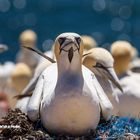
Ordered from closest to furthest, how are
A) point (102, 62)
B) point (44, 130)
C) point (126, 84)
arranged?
point (44, 130) < point (102, 62) < point (126, 84)

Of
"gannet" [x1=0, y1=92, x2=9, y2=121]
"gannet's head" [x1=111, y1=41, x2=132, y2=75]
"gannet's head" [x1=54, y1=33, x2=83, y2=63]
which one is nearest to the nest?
"gannet's head" [x1=54, y1=33, x2=83, y2=63]

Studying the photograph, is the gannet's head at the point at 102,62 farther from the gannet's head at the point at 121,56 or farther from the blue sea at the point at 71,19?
the blue sea at the point at 71,19

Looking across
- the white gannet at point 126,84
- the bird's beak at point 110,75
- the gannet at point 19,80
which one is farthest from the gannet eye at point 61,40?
the gannet at point 19,80

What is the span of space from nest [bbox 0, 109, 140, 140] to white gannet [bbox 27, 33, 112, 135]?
6cm

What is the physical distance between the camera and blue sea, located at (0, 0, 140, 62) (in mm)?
26766

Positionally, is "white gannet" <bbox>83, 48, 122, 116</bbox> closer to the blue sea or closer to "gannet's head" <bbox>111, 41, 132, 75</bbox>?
"gannet's head" <bbox>111, 41, 132, 75</bbox>

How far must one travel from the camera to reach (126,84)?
7559 mm

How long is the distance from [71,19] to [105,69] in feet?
75.2

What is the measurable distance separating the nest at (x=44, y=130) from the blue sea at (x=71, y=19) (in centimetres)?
1944

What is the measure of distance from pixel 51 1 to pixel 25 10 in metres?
1.52

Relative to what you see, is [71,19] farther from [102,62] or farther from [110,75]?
[110,75]

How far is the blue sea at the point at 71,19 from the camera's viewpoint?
26766 millimetres

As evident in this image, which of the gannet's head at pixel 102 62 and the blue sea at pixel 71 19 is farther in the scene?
the blue sea at pixel 71 19

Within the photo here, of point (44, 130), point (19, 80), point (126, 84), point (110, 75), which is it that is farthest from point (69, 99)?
point (19, 80)
